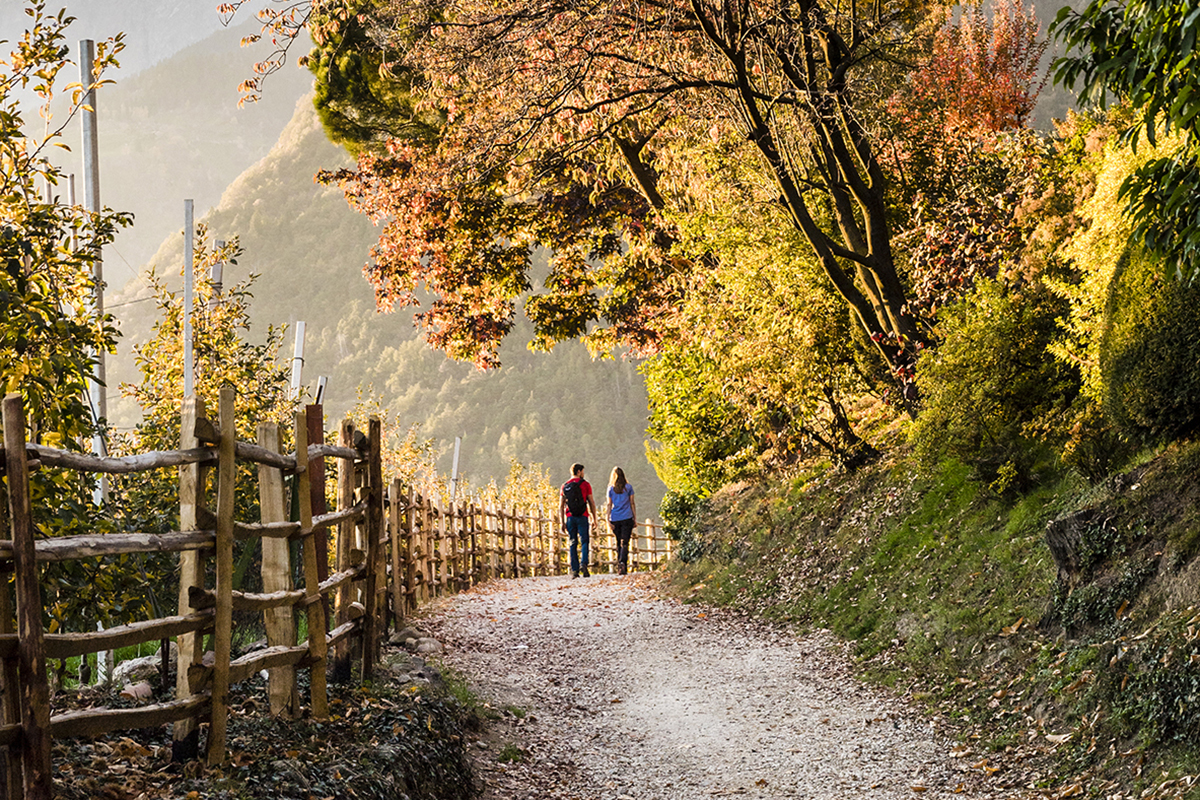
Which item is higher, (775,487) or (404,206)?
(404,206)

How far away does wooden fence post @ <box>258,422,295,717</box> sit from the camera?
200 inches

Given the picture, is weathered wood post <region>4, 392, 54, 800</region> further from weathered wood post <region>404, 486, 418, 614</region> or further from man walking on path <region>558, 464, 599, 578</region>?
man walking on path <region>558, 464, 599, 578</region>

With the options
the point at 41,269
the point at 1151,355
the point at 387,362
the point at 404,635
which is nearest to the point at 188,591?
the point at 41,269

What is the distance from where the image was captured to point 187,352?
1034 cm

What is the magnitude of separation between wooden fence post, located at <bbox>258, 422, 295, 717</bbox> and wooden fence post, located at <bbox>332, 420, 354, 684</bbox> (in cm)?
85

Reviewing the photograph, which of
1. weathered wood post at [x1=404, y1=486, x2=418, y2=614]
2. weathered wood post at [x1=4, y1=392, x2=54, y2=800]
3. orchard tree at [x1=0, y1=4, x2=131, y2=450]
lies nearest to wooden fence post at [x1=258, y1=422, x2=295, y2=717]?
orchard tree at [x1=0, y1=4, x2=131, y2=450]

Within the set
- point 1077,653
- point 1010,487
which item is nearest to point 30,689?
point 1077,653

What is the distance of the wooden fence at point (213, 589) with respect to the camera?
3252 millimetres

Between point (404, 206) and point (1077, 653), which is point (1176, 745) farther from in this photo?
point (404, 206)

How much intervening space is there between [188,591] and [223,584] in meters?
0.15

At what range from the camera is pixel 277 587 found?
5.12 metres

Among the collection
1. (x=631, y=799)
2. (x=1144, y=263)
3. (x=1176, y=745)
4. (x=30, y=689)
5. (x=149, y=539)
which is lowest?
(x=631, y=799)

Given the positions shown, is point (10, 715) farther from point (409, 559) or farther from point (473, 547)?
point (473, 547)

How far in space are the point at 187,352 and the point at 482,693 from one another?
5262 mm
